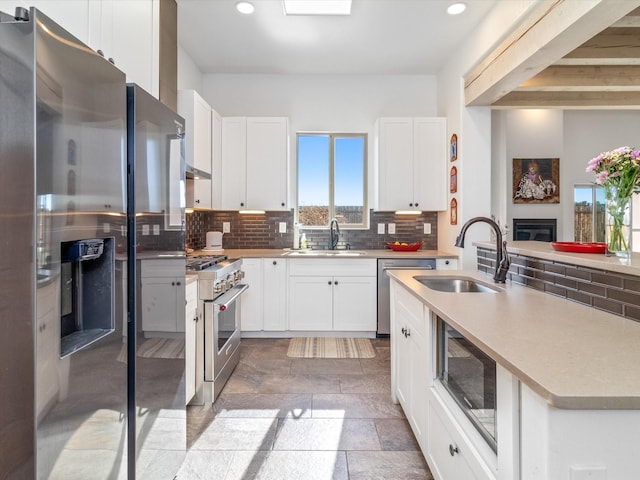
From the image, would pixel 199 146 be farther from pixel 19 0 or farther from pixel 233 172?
pixel 19 0

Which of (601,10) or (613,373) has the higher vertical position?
(601,10)

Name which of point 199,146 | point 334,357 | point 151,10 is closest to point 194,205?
point 199,146

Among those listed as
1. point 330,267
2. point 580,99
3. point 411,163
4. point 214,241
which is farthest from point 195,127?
point 580,99

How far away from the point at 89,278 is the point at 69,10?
37.6 inches

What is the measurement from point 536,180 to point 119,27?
5.17 meters

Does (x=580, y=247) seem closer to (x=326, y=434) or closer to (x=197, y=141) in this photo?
(x=326, y=434)

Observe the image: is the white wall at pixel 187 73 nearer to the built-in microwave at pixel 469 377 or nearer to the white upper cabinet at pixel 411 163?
the white upper cabinet at pixel 411 163

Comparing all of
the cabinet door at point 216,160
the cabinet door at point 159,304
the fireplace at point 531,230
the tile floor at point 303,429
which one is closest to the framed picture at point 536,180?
the fireplace at point 531,230

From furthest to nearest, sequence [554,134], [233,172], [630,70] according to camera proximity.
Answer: [554,134] → [233,172] → [630,70]

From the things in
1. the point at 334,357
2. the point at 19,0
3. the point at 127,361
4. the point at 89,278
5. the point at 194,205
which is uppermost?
the point at 19,0

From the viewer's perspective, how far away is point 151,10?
1866 mm

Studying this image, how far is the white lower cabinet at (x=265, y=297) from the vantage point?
11.8 feet

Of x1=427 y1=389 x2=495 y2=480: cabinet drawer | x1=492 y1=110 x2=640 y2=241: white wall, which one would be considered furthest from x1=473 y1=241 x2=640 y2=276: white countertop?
x1=492 y1=110 x2=640 y2=241: white wall

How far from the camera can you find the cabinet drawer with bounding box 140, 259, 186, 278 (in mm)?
1265
